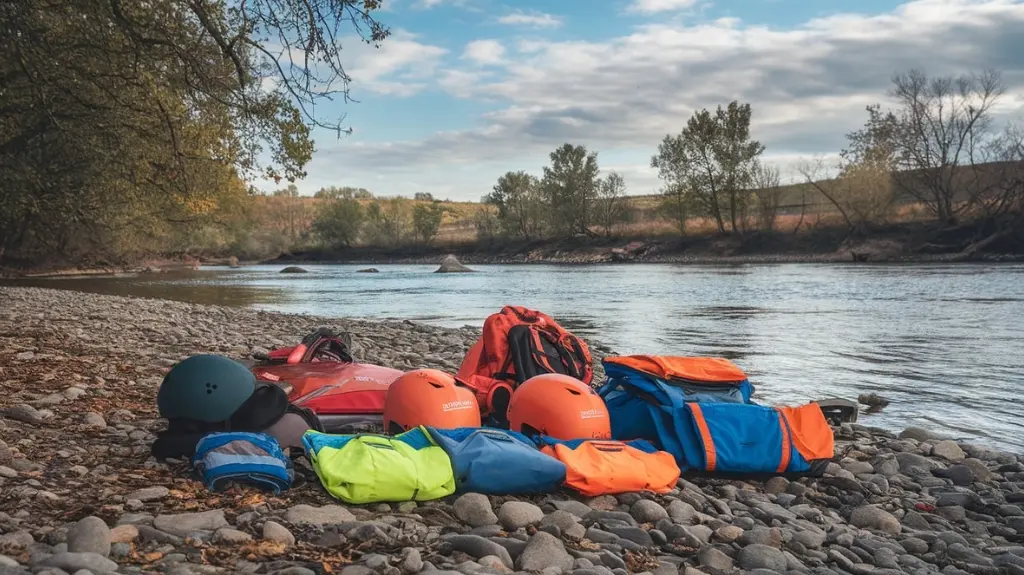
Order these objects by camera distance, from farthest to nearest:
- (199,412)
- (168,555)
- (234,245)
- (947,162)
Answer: (234,245) < (947,162) < (199,412) < (168,555)

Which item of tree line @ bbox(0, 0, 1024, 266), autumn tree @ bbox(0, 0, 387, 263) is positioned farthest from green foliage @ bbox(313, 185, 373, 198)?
autumn tree @ bbox(0, 0, 387, 263)

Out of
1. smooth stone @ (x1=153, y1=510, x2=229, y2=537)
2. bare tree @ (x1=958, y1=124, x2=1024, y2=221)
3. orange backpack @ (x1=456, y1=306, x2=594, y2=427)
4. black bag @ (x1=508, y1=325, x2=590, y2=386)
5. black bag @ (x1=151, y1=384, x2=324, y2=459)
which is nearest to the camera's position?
smooth stone @ (x1=153, y1=510, x2=229, y2=537)

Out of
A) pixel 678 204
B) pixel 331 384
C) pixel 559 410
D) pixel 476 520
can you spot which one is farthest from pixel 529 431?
pixel 678 204

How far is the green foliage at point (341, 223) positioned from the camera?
343ft

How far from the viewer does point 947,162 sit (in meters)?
58.5

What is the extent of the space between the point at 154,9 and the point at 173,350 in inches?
190

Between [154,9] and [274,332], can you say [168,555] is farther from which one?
[274,332]

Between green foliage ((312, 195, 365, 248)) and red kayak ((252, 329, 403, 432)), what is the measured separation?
324 ft

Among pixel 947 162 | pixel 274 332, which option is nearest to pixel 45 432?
pixel 274 332

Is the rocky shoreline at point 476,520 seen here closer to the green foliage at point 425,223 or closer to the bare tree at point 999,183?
the bare tree at point 999,183

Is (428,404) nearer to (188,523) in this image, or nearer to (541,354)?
(541,354)

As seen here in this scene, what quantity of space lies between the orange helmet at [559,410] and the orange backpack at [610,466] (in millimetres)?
263

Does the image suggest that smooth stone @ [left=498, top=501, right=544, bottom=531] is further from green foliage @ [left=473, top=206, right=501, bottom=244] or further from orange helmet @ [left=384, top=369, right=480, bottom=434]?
green foliage @ [left=473, top=206, right=501, bottom=244]

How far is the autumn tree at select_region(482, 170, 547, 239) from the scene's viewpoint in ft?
307
